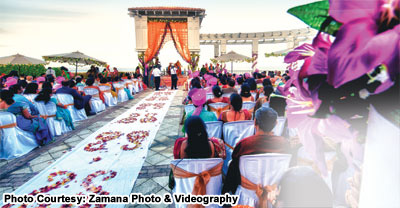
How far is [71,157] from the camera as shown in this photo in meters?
4.07

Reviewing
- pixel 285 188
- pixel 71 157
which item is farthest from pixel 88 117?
pixel 285 188

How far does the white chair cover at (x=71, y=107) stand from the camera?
632 centimetres

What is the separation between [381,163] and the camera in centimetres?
43

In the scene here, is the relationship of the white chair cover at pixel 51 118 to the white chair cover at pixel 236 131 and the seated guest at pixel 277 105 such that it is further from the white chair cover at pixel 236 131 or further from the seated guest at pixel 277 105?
the seated guest at pixel 277 105

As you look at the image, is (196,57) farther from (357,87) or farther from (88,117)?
(357,87)

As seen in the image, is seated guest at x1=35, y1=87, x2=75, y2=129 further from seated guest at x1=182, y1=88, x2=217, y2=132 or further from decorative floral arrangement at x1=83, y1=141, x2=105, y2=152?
seated guest at x1=182, y1=88, x2=217, y2=132

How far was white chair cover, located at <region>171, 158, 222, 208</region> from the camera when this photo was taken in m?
2.01

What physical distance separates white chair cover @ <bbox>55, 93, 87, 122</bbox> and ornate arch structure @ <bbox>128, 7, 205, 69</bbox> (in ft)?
27.1

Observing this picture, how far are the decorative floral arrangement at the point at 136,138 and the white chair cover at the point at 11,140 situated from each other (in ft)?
7.35

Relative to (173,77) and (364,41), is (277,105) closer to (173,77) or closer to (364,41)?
(364,41)

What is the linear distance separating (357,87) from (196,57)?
15.1m

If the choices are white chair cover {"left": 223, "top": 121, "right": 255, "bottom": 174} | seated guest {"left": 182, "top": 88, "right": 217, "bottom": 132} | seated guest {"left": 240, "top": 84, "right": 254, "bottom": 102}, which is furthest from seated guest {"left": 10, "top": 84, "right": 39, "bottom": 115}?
seated guest {"left": 240, "top": 84, "right": 254, "bottom": 102}

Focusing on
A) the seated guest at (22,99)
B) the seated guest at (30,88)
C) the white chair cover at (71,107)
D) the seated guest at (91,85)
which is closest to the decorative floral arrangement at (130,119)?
the white chair cover at (71,107)

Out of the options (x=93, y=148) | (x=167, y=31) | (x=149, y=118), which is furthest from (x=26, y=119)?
(x=167, y=31)
